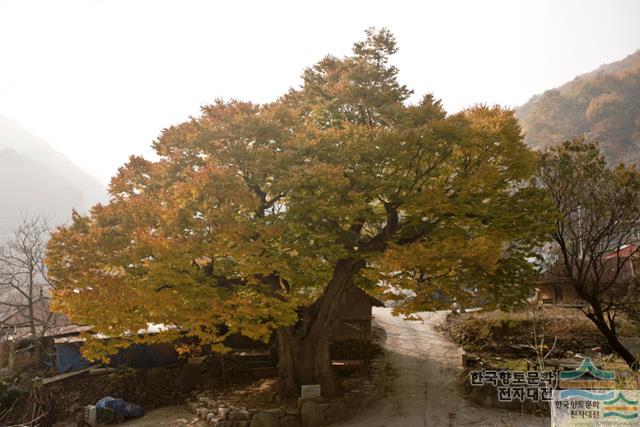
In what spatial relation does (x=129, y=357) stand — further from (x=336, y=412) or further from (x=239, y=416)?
(x=336, y=412)

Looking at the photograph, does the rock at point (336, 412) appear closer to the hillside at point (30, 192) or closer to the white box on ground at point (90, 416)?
the white box on ground at point (90, 416)

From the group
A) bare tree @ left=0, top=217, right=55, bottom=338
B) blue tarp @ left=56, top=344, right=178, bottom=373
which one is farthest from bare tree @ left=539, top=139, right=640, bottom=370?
blue tarp @ left=56, top=344, right=178, bottom=373

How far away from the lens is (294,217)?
1196cm

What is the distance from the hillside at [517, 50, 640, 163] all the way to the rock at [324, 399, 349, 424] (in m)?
54.6

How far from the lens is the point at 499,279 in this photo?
13.9 m

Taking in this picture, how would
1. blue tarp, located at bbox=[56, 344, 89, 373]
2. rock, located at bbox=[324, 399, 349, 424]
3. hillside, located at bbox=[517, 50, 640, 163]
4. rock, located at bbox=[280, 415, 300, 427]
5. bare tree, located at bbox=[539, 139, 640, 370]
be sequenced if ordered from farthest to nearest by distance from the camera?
hillside, located at bbox=[517, 50, 640, 163] < blue tarp, located at bbox=[56, 344, 89, 373] < bare tree, located at bbox=[539, 139, 640, 370] < rock, located at bbox=[324, 399, 349, 424] < rock, located at bbox=[280, 415, 300, 427]

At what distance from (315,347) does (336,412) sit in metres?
2.44

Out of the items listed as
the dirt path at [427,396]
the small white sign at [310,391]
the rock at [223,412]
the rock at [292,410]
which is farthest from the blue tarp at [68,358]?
the dirt path at [427,396]

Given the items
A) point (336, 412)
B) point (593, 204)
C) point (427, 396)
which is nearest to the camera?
point (336, 412)

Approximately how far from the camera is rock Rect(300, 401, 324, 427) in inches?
501

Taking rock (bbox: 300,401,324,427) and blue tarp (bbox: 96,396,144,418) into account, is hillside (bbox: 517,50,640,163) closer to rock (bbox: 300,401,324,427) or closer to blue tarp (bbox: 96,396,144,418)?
rock (bbox: 300,401,324,427)

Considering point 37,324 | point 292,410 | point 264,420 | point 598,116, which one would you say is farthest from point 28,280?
point 598,116

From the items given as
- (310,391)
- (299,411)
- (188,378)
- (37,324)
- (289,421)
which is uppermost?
(37,324)

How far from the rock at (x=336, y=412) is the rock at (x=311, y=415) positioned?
0.24m
